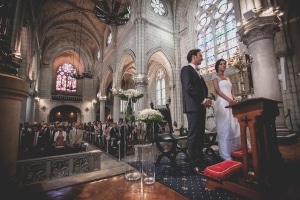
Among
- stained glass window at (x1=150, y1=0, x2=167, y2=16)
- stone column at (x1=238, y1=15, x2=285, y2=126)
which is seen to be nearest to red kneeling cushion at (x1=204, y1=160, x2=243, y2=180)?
stone column at (x1=238, y1=15, x2=285, y2=126)

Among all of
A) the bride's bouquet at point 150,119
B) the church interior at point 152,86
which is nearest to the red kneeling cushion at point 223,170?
the church interior at point 152,86

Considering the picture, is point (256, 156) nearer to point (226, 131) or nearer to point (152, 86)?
point (226, 131)

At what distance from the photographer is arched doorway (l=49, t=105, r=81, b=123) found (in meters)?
21.1

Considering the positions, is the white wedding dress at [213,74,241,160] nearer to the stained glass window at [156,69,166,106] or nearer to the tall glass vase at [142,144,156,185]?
the tall glass vase at [142,144,156,185]

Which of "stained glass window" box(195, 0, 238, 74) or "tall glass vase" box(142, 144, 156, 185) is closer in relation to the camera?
"tall glass vase" box(142, 144, 156, 185)

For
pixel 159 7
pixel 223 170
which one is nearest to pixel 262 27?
pixel 223 170

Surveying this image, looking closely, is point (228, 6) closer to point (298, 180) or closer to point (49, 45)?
point (298, 180)

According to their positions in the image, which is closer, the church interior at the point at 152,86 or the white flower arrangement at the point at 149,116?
the church interior at the point at 152,86

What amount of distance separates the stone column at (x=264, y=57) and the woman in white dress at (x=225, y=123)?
2959 mm

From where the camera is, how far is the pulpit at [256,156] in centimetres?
148

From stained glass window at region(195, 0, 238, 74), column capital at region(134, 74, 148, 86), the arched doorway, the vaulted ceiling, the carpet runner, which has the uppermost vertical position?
the vaulted ceiling

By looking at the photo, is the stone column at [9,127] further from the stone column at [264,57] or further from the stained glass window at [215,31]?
the stained glass window at [215,31]

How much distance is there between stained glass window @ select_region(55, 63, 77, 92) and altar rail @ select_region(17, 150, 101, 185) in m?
21.2

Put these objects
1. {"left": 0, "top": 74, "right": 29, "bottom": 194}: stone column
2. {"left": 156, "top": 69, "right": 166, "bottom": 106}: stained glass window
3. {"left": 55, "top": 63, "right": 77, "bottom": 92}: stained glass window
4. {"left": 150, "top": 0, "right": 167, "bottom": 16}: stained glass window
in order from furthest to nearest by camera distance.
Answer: {"left": 55, "top": 63, "right": 77, "bottom": 92}: stained glass window, {"left": 156, "top": 69, "right": 166, "bottom": 106}: stained glass window, {"left": 150, "top": 0, "right": 167, "bottom": 16}: stained glass window, {"left": 0, "top": 74, "right": 29, "bottom": 194}: stone column
